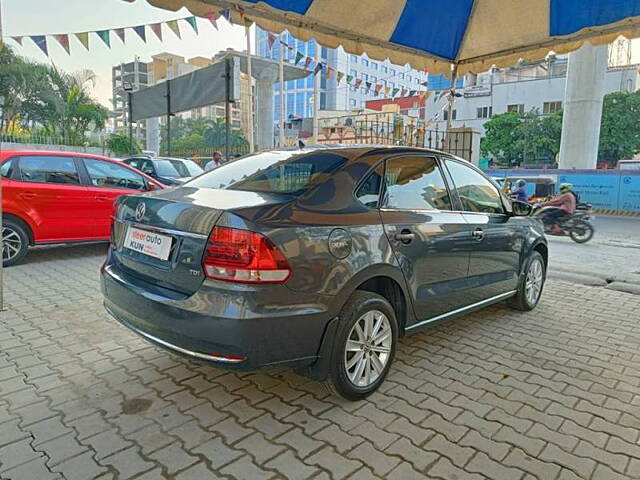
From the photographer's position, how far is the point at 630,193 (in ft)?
55.7

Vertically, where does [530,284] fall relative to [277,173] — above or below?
below

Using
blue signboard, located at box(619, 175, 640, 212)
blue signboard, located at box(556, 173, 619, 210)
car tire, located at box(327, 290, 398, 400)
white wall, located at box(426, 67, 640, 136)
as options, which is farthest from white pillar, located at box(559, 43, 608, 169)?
white wall, located at box(426, 67, 640, 136)

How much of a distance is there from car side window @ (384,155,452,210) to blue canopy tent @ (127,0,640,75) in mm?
2455

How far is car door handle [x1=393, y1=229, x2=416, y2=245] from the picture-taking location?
300 cm

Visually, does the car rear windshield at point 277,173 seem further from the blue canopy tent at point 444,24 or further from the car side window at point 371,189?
the blue canopy tent at point 444,24

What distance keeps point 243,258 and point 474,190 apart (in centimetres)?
248

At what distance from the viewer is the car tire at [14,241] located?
5.80m

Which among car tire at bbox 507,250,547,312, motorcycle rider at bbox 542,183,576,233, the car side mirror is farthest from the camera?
motorcycle rider at bbox 542,183,576,233

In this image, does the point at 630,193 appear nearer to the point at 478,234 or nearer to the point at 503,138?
the point at 478,234

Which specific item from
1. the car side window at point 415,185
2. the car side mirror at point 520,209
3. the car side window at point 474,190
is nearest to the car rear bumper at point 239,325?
the car side window at point 415,185

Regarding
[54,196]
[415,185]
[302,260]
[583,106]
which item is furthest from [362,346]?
[583,106]

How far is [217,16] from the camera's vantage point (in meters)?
4.50

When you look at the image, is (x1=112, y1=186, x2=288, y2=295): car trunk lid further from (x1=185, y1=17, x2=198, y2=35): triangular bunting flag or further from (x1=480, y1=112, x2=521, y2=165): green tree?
(x1=480, y1=112, x2=521, y2=165): green tree

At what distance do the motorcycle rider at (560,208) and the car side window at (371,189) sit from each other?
9213 mm
